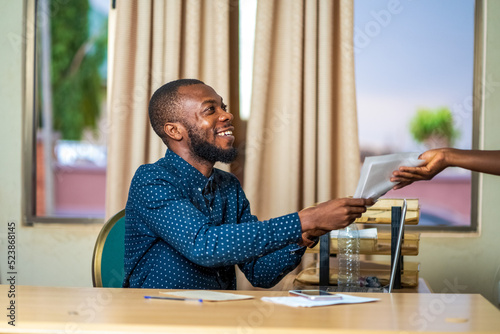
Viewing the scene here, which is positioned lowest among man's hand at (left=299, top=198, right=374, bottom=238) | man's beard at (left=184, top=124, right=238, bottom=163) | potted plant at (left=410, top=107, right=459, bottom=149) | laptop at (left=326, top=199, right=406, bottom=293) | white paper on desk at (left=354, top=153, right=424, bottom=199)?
laptop at (left=326, top=199, right=406, bottom=293)

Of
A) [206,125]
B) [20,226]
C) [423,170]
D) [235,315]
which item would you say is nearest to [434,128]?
[423,170]

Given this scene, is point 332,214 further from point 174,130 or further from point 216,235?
point 174,130

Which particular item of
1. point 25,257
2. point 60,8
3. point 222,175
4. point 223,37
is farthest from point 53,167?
point 222,175

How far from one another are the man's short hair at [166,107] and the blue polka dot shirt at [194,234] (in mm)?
136

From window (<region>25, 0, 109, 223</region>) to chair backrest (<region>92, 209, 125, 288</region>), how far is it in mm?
1116

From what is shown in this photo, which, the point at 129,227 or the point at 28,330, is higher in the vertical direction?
the point at 129,227

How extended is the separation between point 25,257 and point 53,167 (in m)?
0.52

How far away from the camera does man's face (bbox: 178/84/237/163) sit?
2207mm

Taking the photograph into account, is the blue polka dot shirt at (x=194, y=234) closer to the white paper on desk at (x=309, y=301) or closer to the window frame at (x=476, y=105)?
the white paper on desk at (x=309, y=301)

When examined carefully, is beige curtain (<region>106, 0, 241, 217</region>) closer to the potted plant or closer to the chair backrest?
the chair backrest

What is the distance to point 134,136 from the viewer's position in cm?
316

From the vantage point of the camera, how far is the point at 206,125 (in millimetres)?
2221

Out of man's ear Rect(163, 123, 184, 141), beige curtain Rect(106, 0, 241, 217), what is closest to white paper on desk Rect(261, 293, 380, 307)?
man's ear Rect(163, 123, 184, 141)

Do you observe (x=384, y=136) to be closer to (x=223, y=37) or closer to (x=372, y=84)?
(x=372, y=84)
